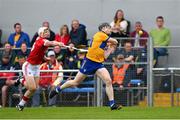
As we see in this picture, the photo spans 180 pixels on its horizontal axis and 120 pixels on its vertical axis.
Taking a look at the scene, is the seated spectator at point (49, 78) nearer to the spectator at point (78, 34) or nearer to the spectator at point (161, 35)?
the spectator at point (78, 34)

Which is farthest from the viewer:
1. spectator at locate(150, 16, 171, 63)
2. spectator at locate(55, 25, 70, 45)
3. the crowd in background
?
spectator at locate(55, 25, 70, 45)

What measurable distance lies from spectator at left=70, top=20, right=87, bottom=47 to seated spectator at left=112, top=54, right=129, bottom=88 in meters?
1.34

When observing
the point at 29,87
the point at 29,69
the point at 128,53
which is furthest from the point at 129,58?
the point at 29,87

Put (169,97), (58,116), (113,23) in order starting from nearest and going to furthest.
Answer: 1. (58,116)
2. (169,97)
3. (113,23)

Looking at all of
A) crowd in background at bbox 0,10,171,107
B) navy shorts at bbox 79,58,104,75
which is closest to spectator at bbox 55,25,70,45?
crowd in background at bbox 0,10,171,107

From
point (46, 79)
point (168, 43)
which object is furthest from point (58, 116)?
point (168, 43)

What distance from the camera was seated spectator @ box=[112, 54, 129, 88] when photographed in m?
25.3

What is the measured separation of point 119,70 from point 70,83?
9.42 ft

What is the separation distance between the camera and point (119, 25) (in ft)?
87.9

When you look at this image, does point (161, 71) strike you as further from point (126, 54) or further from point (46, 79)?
point (46, 79)

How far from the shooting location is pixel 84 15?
91.8 ft

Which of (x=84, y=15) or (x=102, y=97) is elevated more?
(x=84, y=15)

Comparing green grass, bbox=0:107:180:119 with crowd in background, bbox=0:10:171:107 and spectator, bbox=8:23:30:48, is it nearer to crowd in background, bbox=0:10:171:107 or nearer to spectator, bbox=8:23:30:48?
crowd in background, bbox=0:10:171:107

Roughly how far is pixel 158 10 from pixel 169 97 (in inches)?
148
